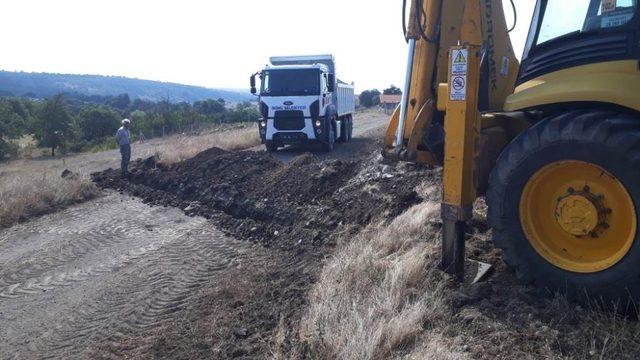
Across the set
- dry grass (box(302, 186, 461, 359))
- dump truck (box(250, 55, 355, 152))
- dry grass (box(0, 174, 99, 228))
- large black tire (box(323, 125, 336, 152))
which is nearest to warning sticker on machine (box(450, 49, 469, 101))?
dry grass (box(302, 186, 461, 359))

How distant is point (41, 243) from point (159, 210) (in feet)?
8.23

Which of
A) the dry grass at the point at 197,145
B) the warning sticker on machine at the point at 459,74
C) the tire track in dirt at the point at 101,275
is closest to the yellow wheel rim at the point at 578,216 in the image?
the warning sticker on machine at the point at 459,74

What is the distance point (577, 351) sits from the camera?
3570 mm

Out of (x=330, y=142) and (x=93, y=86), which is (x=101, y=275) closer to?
(x=330, y=142)

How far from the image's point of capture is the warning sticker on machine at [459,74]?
4648 millimetres

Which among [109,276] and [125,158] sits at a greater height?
[125,158]

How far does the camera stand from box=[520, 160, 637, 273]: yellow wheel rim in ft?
13.3

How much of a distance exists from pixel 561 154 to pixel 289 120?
45.5ft

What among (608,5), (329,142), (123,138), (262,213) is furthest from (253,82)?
(608,5)

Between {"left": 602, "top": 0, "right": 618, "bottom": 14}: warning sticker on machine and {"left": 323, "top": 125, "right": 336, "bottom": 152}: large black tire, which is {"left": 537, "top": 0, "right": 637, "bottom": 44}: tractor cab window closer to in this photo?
{"left": 602, "top": 0, "right": 618, "bottom": 14}: warning sticker on machine

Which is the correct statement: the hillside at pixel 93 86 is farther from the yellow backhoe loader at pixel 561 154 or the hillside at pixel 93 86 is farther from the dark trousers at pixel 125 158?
the yellow backhoe loader at pixel 561 154

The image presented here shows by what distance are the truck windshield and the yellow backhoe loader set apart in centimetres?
1184

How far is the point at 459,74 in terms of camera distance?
468 centimetres

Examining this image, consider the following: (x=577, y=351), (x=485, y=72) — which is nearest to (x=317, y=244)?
(x=485, y=72)
